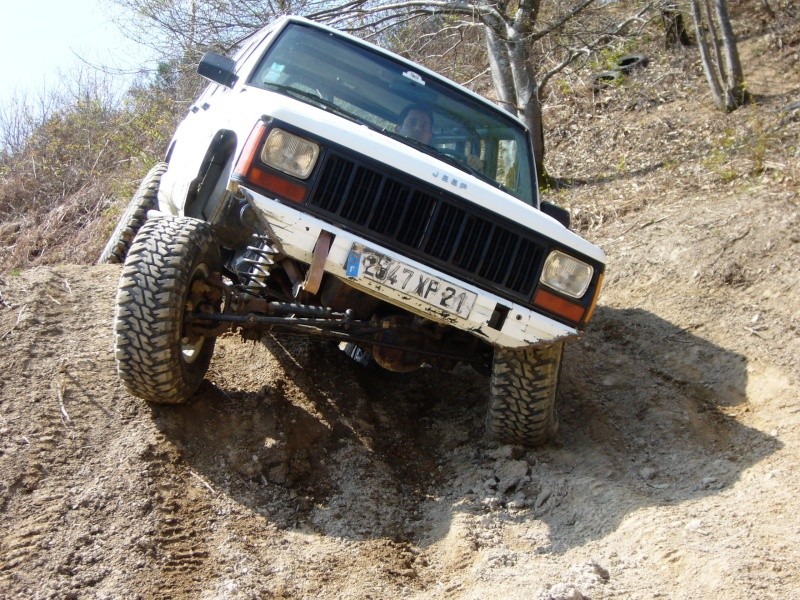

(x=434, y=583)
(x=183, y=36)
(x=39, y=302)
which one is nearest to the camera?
(x=434, y=583)

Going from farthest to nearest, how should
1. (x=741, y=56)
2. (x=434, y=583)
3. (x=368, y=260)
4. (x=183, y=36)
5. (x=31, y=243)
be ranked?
(x=741, y=56), (x=31, y=243), (x=183, y=36), (x=368, y=260), (x=434, y=583)

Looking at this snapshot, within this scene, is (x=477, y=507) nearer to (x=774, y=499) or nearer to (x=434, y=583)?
(x=434, y=583)

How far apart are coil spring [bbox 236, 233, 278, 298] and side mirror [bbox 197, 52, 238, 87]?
115cm

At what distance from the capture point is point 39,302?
17.4 feet

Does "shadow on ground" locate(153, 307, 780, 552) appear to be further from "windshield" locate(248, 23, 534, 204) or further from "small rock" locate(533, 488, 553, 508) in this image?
"windshield" locate(248, 23, 534, 204)

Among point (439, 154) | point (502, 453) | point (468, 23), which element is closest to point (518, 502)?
point (502, 453)

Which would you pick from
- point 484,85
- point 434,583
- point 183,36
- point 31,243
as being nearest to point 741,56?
point 484,85

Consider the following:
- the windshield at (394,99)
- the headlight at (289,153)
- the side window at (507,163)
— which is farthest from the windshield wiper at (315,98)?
the side window at (507,163)

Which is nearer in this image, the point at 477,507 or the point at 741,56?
the point at 477,507

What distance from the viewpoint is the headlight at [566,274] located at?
4.20 metres

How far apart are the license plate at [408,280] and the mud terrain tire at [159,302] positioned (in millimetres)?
793

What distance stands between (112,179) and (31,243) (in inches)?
75.7

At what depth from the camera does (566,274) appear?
4.23 metres

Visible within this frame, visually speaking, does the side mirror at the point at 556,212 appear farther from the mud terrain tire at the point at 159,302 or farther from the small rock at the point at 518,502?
the mud terrain tire at the point at 159,302
